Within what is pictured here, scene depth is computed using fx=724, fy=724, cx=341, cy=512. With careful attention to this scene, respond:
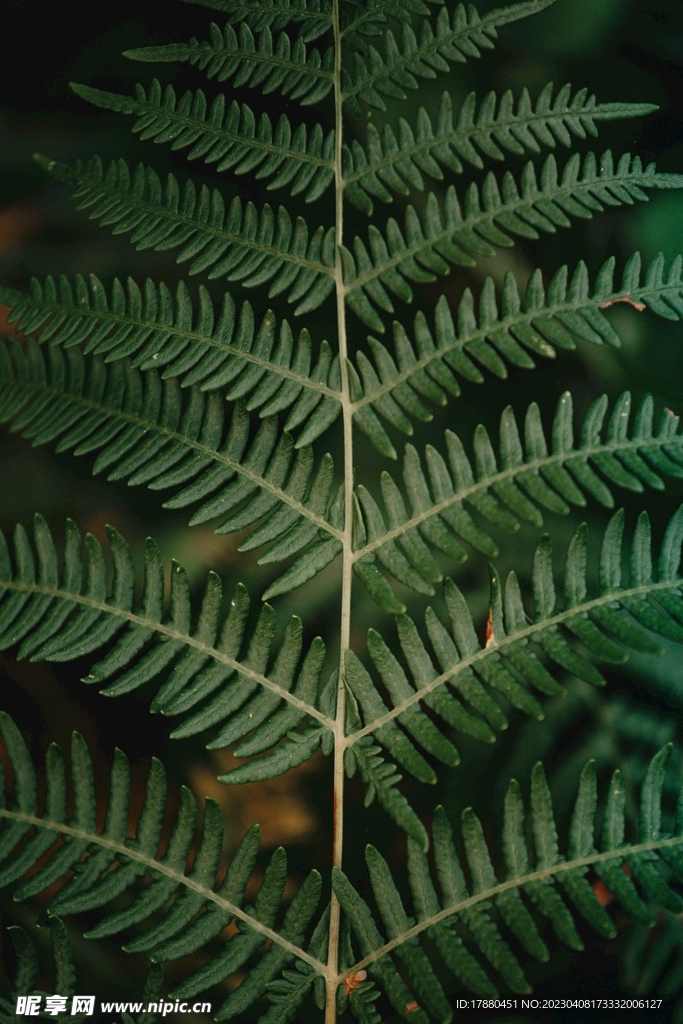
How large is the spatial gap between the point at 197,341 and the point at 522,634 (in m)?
0.51

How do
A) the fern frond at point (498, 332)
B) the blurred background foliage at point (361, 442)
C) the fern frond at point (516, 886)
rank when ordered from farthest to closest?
the blurred background foliage at point (361, 442), the fern frond at point (498, 332), the fern frond at point (516, 886)

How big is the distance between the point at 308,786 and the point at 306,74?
960mm

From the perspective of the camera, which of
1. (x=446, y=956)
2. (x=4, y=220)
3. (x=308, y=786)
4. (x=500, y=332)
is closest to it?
(x=446, y=956)

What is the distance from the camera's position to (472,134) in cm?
89

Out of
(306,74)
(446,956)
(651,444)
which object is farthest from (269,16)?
(446,956)

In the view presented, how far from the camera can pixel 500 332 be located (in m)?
0.85

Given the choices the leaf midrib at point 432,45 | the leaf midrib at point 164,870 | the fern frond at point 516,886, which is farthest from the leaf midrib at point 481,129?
the leaf midrib at point 164,870

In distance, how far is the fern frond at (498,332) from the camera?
0.84m

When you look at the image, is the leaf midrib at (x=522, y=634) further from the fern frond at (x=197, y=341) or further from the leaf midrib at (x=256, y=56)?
the leaf midrib at (x=256, y=56)

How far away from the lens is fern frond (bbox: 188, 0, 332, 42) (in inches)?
35.9

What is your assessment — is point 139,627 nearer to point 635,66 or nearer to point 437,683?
point 437,683

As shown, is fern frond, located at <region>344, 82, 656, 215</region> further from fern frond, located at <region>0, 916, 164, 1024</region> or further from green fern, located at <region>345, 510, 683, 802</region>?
fern frond, located at <region>0, 916, 164, 1024</region>

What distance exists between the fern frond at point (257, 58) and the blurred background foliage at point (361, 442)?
178 millimetres

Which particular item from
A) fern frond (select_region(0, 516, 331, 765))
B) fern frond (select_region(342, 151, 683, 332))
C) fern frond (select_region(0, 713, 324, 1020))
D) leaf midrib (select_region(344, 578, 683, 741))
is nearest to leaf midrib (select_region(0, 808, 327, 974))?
fern frond (select_region(0, 713, 324, 1020))
